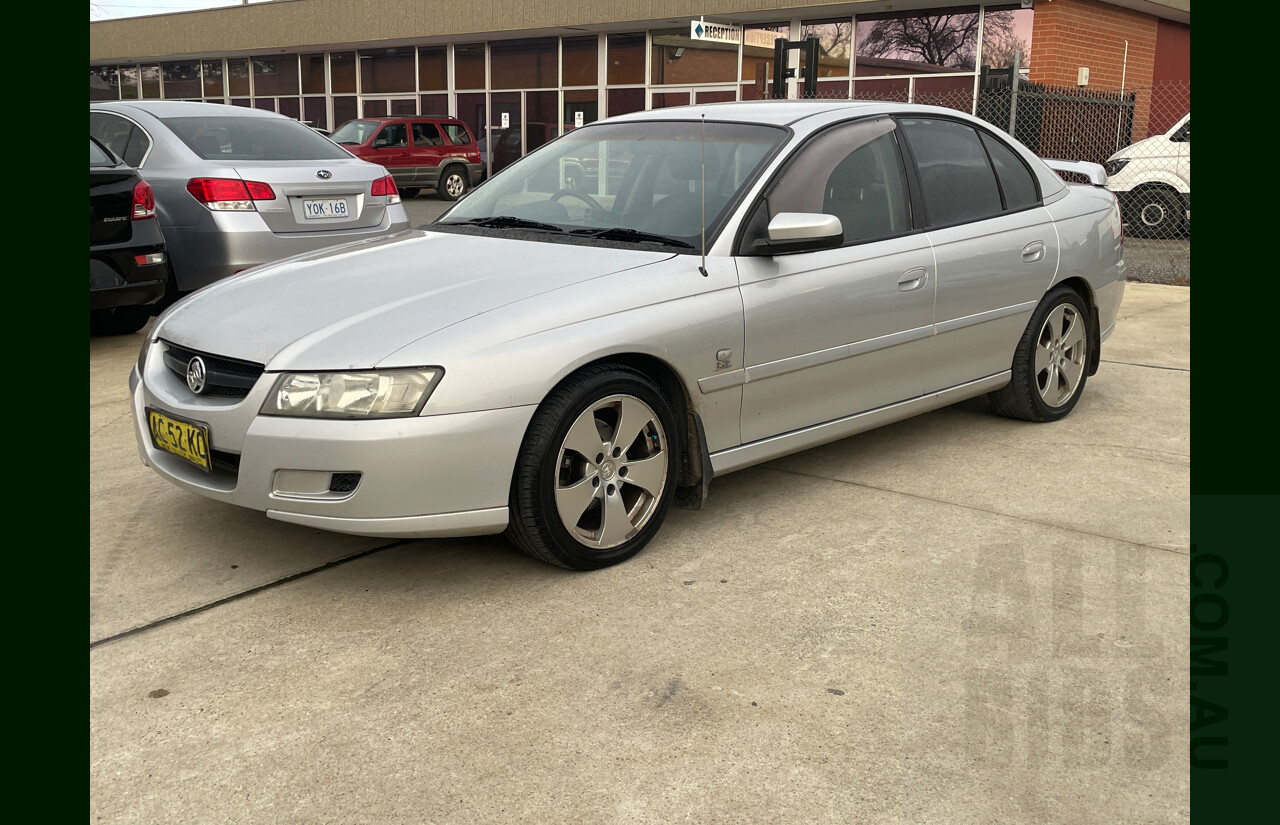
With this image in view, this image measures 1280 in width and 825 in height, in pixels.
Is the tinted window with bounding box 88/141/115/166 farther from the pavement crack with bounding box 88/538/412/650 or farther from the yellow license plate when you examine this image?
the pavement crack with bounding box 88/538/412/650

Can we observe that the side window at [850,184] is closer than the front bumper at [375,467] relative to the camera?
No

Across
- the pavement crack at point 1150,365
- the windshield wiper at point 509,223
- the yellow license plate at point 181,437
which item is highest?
the windshield wiper at point 509,223

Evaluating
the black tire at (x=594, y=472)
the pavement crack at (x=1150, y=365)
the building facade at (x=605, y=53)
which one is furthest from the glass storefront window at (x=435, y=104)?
the black tire at (x=594, y=472)

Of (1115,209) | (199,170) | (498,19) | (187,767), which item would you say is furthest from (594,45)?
(187,767)

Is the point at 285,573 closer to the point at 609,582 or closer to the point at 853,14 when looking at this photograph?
the point at 609,582

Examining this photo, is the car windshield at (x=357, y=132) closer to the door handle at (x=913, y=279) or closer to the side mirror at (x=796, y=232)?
the door handle at (x=913, y=279)

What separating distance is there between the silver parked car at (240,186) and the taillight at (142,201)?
1.30 ft

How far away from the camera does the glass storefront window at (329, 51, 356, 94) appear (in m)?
30.6

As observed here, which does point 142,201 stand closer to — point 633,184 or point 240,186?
point 240,186

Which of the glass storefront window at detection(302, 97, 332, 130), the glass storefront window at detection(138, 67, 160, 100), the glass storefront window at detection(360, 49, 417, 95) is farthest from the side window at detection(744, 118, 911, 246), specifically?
the glass storefront window at detection(138, 67, 160, 100)

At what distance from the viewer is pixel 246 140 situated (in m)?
8.01

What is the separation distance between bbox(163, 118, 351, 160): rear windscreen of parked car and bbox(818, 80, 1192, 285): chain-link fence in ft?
19.1

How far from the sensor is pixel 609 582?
3.83 m

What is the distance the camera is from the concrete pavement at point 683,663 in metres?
2.63
